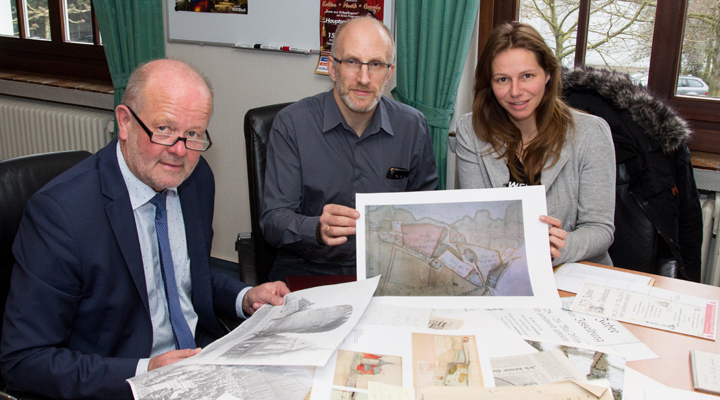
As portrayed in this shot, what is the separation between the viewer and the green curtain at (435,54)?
2.51m

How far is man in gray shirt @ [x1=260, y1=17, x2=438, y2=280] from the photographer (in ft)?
6.20

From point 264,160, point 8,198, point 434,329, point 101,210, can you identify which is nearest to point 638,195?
point 434,329

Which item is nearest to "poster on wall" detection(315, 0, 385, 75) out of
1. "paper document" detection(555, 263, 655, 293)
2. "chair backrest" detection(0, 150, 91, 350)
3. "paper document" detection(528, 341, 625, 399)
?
"chair backrest" detection(0, 150, 91, 350)

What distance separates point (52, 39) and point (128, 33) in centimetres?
115

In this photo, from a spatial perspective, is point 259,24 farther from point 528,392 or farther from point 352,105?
point 528,392

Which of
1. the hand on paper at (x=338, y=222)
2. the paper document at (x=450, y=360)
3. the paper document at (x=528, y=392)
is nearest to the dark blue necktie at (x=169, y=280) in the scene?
the hand on paper at (x=338, y=222)

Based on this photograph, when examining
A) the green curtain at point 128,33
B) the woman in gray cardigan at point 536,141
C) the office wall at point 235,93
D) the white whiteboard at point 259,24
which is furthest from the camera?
the green curtain at point 128,33

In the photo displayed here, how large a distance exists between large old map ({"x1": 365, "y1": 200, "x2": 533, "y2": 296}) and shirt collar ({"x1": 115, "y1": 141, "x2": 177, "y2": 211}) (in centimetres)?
54

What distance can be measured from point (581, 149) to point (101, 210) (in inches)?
56.1

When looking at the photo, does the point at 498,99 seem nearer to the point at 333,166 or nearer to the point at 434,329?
the point at 333,166

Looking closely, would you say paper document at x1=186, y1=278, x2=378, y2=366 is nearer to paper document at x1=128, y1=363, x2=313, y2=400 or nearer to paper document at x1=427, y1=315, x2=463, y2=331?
paper document at x1=128, y1=363, x2=313, y2=400

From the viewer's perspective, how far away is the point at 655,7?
246 cm

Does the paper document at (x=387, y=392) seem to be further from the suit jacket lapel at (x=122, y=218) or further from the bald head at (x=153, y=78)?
the bald head at (x=153, y=78)

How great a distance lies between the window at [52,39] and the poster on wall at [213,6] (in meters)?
1.04
